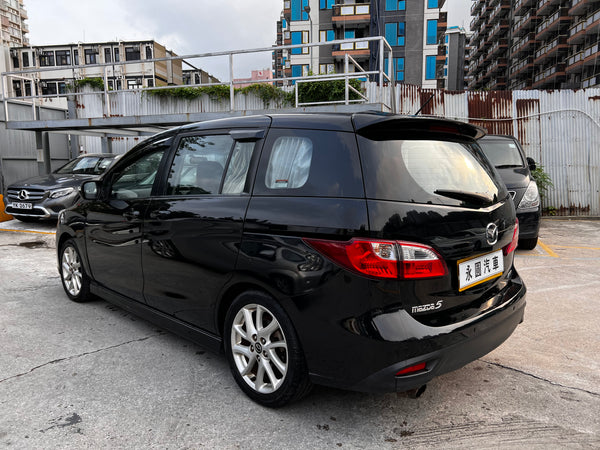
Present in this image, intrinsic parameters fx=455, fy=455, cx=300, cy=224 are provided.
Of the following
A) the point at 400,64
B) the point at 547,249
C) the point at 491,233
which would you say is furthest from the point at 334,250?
the point at 400,64

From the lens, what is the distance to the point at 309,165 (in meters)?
2.46

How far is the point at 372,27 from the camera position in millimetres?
39844

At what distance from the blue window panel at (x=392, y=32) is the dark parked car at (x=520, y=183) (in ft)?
145

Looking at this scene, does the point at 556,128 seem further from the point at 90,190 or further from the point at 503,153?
the point at 90,190

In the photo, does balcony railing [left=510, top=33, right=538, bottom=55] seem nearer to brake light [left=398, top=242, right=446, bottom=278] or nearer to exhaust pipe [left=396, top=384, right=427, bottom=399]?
exhaust pipe [left=396, top=384, right=427, bottom=399]

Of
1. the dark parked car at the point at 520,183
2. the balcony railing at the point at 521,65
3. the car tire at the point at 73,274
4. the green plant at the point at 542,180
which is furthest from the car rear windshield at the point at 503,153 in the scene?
the balcony railing at the point at 521,65

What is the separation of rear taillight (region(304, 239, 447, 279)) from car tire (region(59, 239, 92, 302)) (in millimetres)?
3077

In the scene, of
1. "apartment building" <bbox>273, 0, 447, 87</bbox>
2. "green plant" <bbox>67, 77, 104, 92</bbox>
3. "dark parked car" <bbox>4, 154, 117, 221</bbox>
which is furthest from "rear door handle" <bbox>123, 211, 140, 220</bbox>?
"apartment building" <bbox>273, 0, 447, 87</bbox>

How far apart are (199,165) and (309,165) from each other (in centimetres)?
96

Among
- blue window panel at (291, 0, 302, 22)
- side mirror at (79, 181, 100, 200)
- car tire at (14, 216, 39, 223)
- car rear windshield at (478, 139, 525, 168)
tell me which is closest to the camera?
side mirror at (79, 181, 100, 200)

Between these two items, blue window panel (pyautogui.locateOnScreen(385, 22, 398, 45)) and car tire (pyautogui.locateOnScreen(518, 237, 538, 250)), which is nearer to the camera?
car tire (pyautogui.locateOnScreen(518, 237, 538, 250))

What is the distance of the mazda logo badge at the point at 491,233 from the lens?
8.21 ft

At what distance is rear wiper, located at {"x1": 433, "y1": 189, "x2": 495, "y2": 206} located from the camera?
2.39 m

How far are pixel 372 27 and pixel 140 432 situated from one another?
4234 cm
